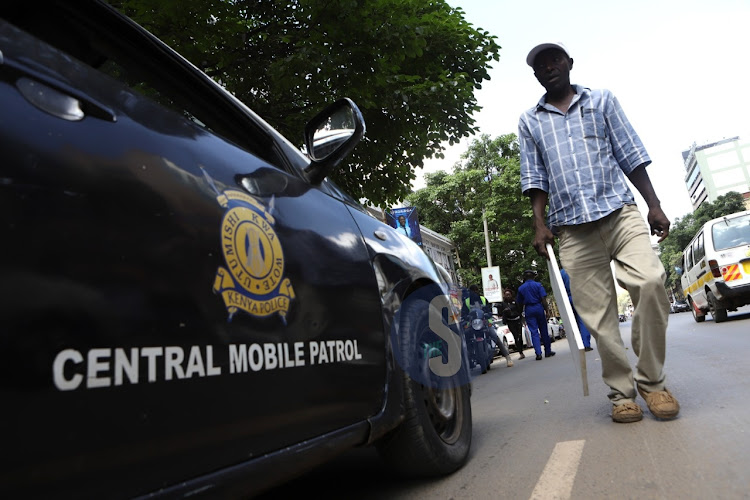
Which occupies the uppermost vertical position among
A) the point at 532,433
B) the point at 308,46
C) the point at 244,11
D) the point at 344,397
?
the point at 244,11

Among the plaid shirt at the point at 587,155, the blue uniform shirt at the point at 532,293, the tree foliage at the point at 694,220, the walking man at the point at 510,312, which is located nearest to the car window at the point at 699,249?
the blue uniform shirt at the point at 532,293

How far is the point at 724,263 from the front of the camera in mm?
10484

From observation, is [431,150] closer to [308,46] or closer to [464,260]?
[308,46]

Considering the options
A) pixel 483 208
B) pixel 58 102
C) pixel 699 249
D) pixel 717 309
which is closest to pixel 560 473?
pixel 58 102

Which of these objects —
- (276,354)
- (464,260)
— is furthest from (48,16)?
(464,260)

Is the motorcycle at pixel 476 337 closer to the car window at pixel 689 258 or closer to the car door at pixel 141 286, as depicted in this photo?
the car window at pixel 689 258

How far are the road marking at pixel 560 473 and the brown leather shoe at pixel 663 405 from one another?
47 cm

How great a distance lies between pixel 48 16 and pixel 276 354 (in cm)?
102

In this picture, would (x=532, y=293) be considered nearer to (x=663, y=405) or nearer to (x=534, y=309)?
(x=534, y=309)

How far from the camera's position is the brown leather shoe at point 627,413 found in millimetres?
3090

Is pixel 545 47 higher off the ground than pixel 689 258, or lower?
higher

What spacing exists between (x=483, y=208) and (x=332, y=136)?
111ft

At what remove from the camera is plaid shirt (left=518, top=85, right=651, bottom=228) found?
3.39 meters

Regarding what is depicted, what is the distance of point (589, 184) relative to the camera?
11.2 feet
